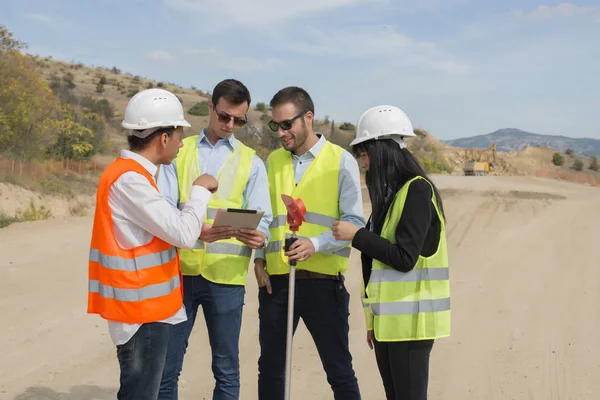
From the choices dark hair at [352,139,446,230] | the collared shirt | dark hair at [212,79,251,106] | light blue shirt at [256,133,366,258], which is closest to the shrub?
light blue shirt at [256,133,366,258]

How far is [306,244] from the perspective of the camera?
371 centimetres

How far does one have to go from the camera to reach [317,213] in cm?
397

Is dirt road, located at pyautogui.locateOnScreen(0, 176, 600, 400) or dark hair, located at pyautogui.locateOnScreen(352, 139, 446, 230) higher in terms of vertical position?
dark hair, located at pyautogui.locateOnScreen(352, 139, 446, 230)

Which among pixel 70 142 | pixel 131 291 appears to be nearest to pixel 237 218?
pixel 131 291

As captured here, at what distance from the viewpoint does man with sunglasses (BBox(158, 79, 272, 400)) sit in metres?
3.90

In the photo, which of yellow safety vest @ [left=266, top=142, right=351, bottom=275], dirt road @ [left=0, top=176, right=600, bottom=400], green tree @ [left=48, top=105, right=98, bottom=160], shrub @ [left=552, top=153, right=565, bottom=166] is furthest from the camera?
shrub @ [left=552, top=153, right=565, bottom=166]

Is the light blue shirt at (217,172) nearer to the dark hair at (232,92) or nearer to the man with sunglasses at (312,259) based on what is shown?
the man with sunglasses at (312,259)

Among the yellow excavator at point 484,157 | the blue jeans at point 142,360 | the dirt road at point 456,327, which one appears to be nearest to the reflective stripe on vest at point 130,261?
the blue jeans at point 142,360

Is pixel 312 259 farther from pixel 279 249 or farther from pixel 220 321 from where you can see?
pixel 220 321

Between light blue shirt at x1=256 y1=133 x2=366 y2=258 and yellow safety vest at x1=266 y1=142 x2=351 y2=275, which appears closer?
light blue shirt at x1=256 y1=133 x2=366 y2=258

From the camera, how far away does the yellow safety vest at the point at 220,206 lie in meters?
3.90

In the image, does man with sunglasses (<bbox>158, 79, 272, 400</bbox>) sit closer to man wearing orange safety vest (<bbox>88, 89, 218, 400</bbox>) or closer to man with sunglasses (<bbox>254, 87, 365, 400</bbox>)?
man with sunglasses (<bbox>254, 87, 365, 400</bbox>)

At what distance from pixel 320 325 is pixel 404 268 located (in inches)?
38.3

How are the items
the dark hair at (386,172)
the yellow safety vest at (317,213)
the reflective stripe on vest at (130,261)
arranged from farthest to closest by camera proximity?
the yellow safety vest at (317,213) < the dark hair at (386,172) < the reflective stripe on vest at (130,261)
